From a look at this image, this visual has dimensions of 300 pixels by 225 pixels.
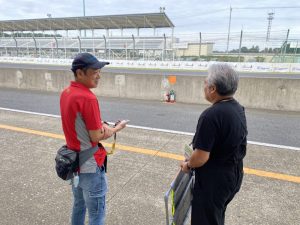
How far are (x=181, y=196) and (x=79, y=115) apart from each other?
117cm

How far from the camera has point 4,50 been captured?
132 ft

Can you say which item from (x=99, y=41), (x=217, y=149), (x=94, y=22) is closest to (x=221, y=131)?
(x=217, y=149)

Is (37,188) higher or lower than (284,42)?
lower

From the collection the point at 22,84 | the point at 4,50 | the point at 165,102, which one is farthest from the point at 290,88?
the point at 4,50

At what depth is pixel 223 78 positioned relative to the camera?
5.95 feet

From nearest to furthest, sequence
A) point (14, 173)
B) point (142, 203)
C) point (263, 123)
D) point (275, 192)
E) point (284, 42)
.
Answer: point (142, 203), point (275, 192), point (14, 173), point (263, 123), point (284, 42)

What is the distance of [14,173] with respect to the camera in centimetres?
388

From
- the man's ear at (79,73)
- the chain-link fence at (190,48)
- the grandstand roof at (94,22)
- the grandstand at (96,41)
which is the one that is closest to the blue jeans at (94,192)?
the man's ear at (79,73)

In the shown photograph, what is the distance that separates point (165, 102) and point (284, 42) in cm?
1500

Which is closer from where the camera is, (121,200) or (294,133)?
(121,200)

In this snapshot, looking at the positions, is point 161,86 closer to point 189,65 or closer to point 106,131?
point 106,131

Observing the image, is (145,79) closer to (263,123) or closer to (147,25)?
(263,123)

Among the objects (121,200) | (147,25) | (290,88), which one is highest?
(147,25)

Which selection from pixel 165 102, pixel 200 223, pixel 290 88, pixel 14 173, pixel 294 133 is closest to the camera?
pixel 200 223
